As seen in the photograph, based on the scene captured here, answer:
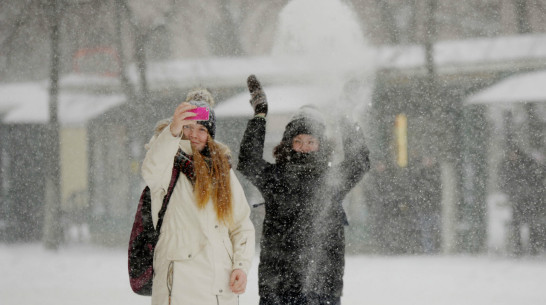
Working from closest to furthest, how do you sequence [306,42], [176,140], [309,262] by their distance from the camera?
[176,140] → [309,262] → [306,42]

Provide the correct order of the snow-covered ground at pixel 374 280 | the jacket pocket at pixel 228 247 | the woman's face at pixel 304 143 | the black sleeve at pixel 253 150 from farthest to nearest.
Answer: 1. the snow-covered ground at pixel 374 280
2. the woman's face at pixel 304 143
3. the black sleeve at pixel 253 150
4. the jacket pocket at pixel 228 247

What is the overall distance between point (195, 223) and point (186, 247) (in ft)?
0.32

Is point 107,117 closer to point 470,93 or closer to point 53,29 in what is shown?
point 53,29

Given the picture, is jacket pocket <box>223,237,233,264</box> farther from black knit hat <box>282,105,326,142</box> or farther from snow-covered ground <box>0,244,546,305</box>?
snow-covered ground <box>0,244,546,305</box>

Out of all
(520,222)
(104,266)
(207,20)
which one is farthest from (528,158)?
(104,266)

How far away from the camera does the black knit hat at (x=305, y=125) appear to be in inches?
107

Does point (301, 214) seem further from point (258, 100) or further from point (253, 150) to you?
point (258, 100)

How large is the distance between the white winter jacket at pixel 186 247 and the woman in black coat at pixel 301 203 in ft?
1.15

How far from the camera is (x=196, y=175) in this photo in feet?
7.53

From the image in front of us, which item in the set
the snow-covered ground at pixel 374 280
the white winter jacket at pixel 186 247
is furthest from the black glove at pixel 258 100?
the snow-covered ground at pixel 374 280

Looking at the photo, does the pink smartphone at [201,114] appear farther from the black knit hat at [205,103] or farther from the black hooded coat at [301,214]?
the black hooded coat at [301,214]

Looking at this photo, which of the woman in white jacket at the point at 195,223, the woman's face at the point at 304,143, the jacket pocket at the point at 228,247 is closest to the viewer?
the woman in white jacket at the point at 195,223

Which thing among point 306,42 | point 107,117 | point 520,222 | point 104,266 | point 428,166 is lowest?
point 104,266

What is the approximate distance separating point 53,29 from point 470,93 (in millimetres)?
3080
